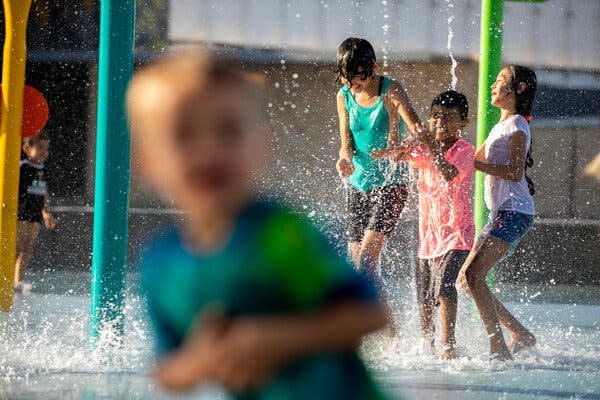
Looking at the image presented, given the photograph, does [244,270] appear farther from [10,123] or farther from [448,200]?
[10,123]

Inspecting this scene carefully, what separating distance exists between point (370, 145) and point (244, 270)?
368 centimetres

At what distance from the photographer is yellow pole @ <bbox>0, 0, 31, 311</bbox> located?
19.4 ft

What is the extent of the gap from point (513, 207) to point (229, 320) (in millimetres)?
3572

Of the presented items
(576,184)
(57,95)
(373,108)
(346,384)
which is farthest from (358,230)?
(57,95)

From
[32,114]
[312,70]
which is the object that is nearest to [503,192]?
[32,114]

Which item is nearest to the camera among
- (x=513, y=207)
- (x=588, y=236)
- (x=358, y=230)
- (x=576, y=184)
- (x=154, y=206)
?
(x=513, y=207)

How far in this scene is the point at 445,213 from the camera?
4648 mm

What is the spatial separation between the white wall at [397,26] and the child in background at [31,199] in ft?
12.0

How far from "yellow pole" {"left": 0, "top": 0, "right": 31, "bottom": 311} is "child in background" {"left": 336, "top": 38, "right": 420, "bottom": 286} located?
84.9 inches

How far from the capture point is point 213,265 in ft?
3.55

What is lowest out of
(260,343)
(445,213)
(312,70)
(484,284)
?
(484,284)

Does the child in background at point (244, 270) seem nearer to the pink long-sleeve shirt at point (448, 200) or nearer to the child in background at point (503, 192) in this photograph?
the child in background at point (503, 192)

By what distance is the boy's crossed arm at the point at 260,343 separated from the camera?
101 centimetres

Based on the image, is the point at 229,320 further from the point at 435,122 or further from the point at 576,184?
the point at 576,184
